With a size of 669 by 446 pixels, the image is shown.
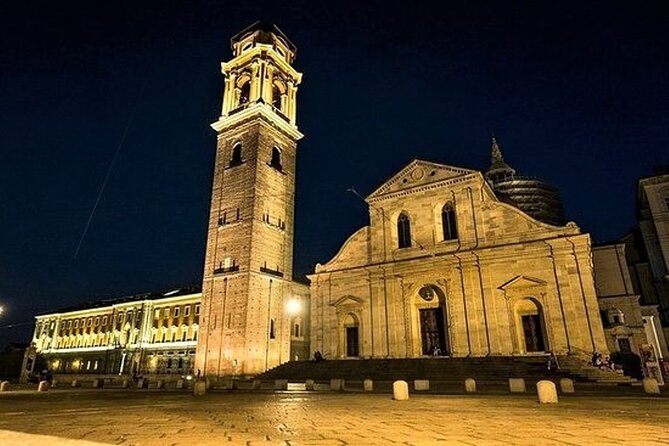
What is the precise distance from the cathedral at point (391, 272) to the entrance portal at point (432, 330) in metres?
0.06

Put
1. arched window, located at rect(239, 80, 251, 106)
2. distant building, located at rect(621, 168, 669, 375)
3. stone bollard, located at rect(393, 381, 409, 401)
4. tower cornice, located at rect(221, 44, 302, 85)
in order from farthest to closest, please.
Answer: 1. arched window, located at rect(239, 80, 251, 106)
2. tower cornice, located at rect(221, 44, 302, 85)
3. distant building, located at rect(621, 168, 669, 375)
4. stone bollard, located at rect(393, 381, 409, 401)

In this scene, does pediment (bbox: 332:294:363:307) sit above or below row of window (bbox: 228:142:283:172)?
below

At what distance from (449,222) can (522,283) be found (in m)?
6.01

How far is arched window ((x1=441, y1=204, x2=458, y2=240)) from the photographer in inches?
1042

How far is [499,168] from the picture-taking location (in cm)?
5088

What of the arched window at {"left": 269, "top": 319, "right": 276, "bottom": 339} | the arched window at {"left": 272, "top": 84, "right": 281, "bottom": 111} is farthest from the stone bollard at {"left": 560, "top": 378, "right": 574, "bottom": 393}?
the arched window at {"left": 272, "top": 84, "right": 281, "bottom": 111}

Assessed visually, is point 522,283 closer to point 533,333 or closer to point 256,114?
point 533,333

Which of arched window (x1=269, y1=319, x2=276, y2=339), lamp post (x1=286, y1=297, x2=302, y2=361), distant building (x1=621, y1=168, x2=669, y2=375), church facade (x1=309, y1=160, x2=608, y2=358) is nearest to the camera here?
church facade (x1=309, y1=160, x2=608, y2=358)

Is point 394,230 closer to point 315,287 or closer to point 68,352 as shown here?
point 315,287

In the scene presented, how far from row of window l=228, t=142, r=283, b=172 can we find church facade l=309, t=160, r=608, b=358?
409 inches

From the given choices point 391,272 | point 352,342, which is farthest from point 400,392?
point 352,342

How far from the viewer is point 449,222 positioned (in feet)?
88.0

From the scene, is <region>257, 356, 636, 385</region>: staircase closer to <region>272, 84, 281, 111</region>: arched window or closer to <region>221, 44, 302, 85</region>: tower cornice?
<region>272, 84, 281, 111</region>: arched window

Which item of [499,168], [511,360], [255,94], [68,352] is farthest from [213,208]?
[68,352]
